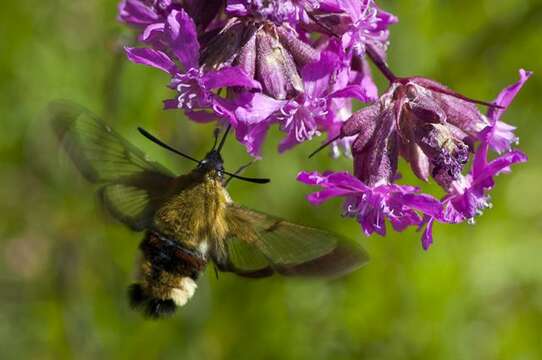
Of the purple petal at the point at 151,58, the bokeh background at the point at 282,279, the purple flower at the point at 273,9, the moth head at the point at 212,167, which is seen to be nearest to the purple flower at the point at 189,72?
the purple petal at the point at 151,58

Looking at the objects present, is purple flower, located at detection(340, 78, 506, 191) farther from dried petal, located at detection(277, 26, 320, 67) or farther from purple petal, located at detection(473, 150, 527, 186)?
dried petal, located at detection(277, 26, 320, 67)

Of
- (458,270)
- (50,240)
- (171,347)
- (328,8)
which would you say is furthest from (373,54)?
(50,240)

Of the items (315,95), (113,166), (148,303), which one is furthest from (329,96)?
(148,303)

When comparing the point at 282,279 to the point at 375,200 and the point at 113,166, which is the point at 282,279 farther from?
the point at 375,200

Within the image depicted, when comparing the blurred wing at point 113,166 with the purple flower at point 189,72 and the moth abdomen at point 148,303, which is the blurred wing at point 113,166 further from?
the purple flower at point 189,72

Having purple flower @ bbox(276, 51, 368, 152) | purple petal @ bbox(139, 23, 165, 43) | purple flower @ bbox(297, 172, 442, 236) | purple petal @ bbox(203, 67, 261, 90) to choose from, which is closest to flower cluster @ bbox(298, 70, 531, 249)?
purple flower @ bbox(297, 172, 442, 236)

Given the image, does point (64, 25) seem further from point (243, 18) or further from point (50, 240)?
point (243, 18)
